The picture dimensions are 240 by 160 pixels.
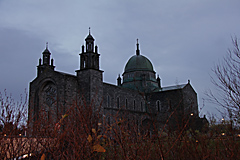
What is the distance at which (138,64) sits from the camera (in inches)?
1832

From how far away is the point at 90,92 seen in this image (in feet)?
89.4

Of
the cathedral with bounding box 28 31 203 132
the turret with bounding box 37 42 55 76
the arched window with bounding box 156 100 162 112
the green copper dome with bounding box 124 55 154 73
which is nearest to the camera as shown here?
the cathedral with bounding box 28 31 203 132

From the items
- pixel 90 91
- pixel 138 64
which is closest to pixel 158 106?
pixel 138 64

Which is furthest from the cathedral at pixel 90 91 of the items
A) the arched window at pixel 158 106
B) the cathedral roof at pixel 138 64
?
the cathedral roof at pixel 138 64

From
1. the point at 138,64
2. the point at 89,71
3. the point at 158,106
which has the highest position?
the point at 138,64

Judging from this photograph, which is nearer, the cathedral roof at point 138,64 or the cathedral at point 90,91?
the cathedral at point 90,91

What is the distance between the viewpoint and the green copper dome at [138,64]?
1815 inches

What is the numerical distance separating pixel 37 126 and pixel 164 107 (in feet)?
112

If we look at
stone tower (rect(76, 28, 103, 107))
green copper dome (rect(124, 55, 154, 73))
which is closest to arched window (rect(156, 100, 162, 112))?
green copper dome (rect(124, 55, 154, 73))

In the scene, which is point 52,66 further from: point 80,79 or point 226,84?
point 226,84

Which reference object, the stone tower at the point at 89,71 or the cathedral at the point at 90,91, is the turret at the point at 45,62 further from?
the stone tower at the point at 89,71

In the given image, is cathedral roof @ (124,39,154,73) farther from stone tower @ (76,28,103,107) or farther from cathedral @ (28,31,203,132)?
stone tower @ (76,28,103,107)

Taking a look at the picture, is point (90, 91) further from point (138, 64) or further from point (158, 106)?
point (138, 64)

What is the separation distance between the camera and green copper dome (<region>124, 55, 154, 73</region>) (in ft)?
151
